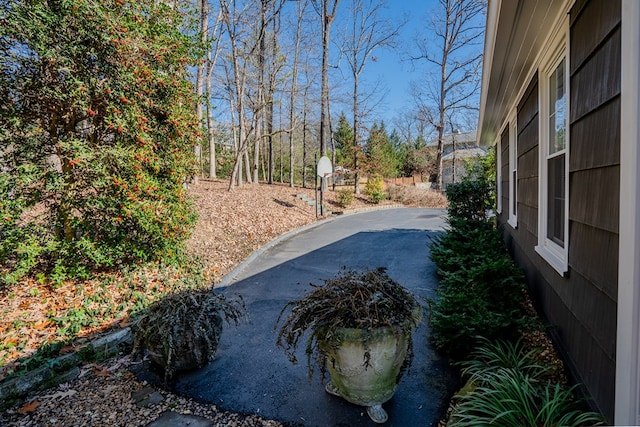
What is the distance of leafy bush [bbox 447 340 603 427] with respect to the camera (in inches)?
67.9

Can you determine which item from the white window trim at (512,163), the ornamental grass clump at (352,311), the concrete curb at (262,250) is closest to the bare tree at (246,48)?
the concrete curb at (262,250)

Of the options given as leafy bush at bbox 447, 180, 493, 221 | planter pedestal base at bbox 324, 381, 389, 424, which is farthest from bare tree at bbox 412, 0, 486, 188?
planter pedestal base at bbox 324, 381, 389, 424

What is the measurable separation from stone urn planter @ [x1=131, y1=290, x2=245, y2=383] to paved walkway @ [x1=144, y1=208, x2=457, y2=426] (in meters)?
0.17

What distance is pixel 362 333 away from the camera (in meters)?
2.04

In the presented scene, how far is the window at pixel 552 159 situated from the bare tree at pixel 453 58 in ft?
53.6

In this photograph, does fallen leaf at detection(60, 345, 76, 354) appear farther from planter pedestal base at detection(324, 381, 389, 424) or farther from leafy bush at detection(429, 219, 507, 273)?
leafy bush at detection(429, 219, 507, 273)

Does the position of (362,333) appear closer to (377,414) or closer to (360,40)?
(377,414)

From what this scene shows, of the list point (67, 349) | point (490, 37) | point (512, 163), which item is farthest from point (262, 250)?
point (490, 37)

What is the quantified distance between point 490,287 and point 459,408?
69.1 inches

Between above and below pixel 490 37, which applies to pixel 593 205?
below

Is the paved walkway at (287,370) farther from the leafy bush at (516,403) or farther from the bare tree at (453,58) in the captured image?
the bare tree at (453,58)

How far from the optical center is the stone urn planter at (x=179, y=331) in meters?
2.74

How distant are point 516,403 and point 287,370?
5.85ft

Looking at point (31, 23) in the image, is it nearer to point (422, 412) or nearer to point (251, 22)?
→ point (422, 412)
